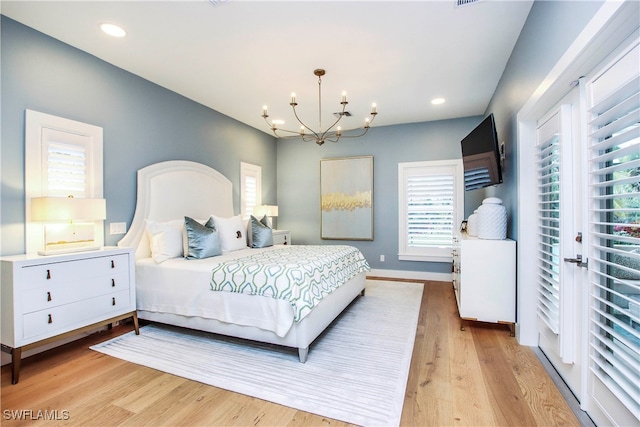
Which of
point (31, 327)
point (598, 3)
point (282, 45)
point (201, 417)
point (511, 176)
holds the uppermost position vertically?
point (282, 45)

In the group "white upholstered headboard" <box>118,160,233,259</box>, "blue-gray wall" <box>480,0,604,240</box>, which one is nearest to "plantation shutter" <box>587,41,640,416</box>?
"blue-gray wall" <box>480,0,604,240</box>

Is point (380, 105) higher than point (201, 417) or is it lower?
higher

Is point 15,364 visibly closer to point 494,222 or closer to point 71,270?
point 71,270

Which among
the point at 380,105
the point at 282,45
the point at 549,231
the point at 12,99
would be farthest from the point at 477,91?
the point at 12,99

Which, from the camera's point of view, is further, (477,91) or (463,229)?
(463,229)

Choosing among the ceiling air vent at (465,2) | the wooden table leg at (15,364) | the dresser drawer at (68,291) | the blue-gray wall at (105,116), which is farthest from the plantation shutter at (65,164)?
the ceiling air vent at (465,2)

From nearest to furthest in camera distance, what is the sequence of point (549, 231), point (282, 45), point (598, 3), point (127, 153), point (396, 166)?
point (598, 3) < point (549, 231) < point (282, 45) < point (127, 153) < point (396, 166)

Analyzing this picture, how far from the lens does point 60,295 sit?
2350 mm

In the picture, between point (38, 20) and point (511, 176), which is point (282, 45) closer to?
point (38, 20)

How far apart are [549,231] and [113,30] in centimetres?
392

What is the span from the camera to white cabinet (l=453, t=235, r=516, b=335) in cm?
281

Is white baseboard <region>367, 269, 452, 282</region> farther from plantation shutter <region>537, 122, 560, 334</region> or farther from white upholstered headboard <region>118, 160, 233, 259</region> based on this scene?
white upholstered headboard <region>118, 160, 233, 259</region>

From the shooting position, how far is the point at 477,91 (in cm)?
384

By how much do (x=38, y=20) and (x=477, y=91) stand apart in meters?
4.57
